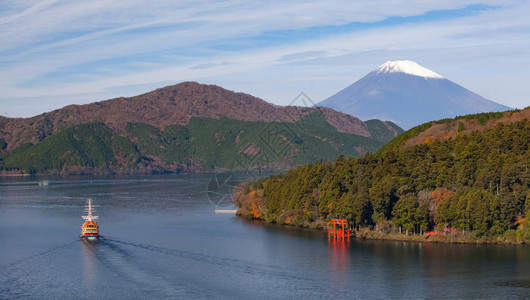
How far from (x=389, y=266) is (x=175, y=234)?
37.0 meters

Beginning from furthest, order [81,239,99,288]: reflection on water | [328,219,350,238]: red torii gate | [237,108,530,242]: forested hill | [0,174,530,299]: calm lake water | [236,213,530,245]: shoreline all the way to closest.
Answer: [328,219,350,238]: red torii gate < [237,108,530,242]: forested hill < [236,213,530,245]: shoreline < [81,239,99,288]: reflection on water < [0,174,530,299]: calm lake water

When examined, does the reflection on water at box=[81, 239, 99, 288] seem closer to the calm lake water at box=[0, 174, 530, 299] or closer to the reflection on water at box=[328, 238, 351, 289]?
the calm lake water at box=[0, 174, 530, 299]

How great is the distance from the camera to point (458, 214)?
8575 cm

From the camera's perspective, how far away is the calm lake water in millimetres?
64688

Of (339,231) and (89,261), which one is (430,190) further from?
(89,261)

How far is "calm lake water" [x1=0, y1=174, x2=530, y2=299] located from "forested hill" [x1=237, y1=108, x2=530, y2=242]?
3.80 meters

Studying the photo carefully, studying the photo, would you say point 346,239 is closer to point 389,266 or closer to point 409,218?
point 409,218

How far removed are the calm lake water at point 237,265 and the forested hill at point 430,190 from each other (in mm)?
3802

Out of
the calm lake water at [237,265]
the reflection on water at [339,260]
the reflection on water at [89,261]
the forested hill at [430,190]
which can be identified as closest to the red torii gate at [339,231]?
the forested hill at [430,190]

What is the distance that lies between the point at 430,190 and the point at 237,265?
3099 cm

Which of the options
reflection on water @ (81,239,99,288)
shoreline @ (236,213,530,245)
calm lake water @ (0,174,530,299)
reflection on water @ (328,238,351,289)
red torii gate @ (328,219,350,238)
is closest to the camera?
calm lake water @ (0,174,530,299)

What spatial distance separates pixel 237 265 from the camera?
76.7 metres

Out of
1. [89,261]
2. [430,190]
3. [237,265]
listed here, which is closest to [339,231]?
[430,190]

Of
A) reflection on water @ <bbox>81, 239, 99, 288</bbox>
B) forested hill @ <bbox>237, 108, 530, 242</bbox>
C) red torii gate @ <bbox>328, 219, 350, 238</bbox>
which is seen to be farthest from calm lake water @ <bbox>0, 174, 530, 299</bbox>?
forested hill @ <bbox>237, 108, 530, 242</bbox>
